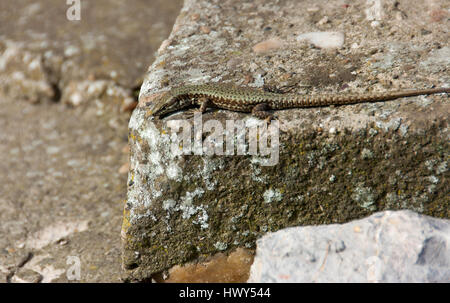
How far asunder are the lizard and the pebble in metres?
0.83

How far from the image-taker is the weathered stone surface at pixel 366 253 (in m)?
2.79

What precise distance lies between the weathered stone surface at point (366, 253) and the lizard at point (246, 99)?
0.81 m

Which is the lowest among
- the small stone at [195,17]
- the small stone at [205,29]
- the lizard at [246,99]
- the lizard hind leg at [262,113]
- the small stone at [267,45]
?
the lizard hind leg at [262,113]

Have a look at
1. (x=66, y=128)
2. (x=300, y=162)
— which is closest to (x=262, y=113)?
(x=300, y=162)

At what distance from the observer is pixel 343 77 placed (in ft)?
12.2

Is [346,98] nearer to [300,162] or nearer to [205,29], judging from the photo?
[300,162]

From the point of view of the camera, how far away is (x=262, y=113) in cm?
345

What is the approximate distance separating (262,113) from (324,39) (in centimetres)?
116

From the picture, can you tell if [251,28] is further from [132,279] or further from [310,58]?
[132,279]

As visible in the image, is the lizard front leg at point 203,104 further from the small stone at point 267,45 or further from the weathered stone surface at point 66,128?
the weathered stone surface at point 66,128

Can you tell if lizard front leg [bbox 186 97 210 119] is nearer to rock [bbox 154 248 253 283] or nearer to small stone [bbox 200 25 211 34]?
rock [bbox 154 248 253 283]

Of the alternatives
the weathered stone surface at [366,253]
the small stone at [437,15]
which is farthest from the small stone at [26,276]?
the small stone at [437,15]

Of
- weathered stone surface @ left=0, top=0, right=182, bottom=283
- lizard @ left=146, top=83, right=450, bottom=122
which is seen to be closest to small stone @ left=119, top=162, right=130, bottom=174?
weathered stone surface @ left=0, top=0, right=182, bottom=283
